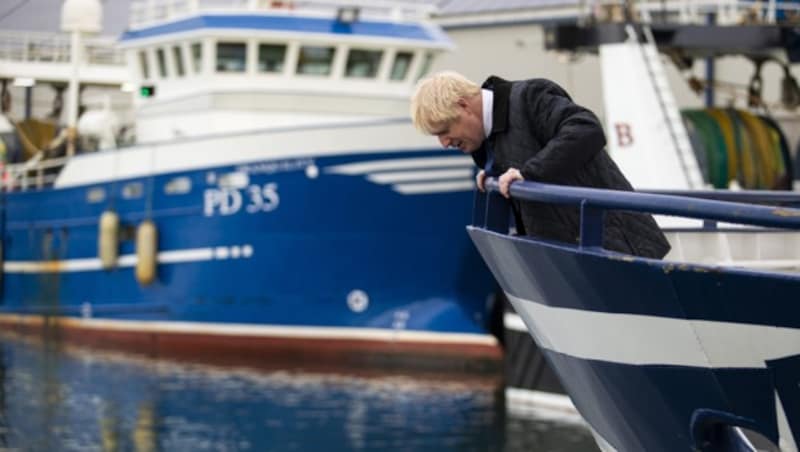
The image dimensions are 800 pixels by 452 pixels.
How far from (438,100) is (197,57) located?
18258 millimetres

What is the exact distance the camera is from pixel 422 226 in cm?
2094

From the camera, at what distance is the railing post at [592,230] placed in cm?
543

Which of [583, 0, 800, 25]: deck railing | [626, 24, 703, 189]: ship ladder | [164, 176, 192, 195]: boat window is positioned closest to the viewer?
[626, 24, 703, 189]: ship ladder

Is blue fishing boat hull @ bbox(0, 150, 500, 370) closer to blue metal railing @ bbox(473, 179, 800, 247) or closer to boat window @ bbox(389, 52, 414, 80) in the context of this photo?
boat window @ bbox(389, 52, 414, 80)

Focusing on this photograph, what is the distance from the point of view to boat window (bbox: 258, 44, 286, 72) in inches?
900

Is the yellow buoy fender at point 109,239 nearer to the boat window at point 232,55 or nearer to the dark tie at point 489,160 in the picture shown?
the boat window at point 232,55

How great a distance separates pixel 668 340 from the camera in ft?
17.5

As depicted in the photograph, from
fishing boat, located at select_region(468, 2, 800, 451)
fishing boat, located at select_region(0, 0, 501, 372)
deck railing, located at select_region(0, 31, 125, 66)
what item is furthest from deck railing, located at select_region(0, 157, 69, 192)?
fishing boat, located at select_region(468, 2, 800, 451)

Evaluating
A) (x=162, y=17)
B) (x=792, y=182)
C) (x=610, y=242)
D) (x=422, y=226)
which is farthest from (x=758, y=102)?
(x=610, y=242)

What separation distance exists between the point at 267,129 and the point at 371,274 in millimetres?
2050

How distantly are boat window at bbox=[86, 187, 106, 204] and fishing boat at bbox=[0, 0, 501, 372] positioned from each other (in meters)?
0.07

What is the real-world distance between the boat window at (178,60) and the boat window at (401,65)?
2693mm

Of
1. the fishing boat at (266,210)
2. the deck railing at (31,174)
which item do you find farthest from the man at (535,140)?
the deck railing at (31,174)

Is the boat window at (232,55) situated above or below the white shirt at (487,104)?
below
